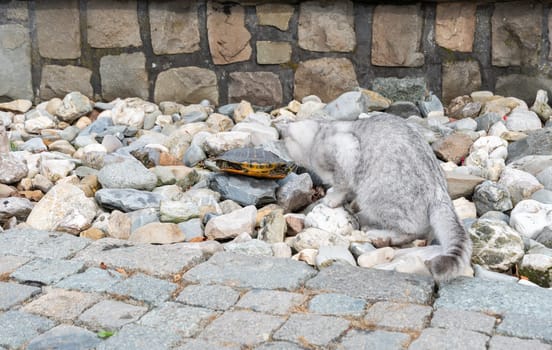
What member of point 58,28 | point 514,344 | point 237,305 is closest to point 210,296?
point 237,305

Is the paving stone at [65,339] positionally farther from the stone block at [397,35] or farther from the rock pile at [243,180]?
the stone block at [397,35]

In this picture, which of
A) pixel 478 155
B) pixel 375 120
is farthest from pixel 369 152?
pixel 478 155

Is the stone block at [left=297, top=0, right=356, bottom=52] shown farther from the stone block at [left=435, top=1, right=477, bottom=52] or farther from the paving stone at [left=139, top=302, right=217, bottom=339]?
the paving stone at [left=139, top=302, right=217, bottom=339]

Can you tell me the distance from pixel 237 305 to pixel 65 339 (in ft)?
2.21

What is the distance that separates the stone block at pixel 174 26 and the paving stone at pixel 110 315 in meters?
3.31

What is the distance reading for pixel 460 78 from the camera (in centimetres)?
587

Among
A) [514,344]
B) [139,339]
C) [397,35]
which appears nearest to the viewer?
[514,344]

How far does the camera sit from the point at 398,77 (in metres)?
5.91

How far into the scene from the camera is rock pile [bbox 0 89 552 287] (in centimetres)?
368

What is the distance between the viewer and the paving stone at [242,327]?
274cm

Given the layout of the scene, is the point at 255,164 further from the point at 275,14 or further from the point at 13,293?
the point at 275,14

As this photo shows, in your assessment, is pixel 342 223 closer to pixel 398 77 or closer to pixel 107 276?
pixel 107 276

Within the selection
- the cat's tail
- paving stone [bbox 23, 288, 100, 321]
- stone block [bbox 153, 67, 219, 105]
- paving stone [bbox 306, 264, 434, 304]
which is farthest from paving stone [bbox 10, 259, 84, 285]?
stone block [bbox 153, 67, 219, 105]

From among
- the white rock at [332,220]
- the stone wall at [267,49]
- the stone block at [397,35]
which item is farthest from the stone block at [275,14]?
the white rock at [332,220]
